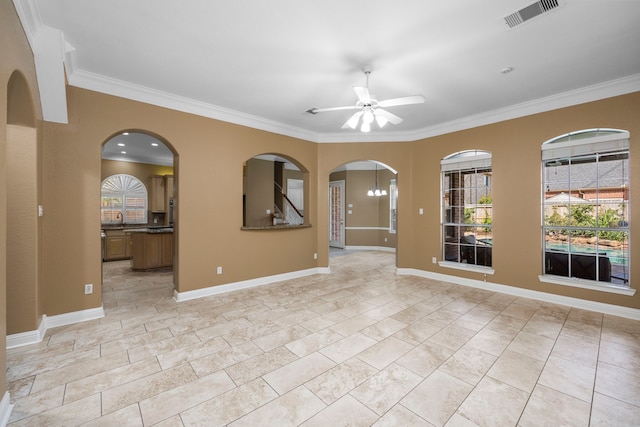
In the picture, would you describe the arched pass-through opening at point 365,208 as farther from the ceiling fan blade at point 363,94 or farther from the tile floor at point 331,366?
the ceiling fan blade at point 363,94

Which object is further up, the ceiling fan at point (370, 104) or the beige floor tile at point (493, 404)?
the ceiling fan at point (370, 104)

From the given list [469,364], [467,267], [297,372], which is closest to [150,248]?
[297,372]

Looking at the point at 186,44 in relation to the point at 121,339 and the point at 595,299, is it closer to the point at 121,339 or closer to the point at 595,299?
the point at 121,339

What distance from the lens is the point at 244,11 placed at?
232 centimetres

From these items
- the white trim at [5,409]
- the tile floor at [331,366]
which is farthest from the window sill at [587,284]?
the white trim at [5,409]

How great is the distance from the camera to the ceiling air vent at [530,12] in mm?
2221

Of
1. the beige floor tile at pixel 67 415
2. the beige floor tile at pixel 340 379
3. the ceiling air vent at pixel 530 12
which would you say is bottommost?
the beige floor tile at pixel 340 379

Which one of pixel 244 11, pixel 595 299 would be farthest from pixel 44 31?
pixel 595 299

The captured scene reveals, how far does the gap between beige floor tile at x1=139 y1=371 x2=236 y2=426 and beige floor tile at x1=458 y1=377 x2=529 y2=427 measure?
5.77 feet

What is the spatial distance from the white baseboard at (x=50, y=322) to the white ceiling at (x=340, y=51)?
111 inches

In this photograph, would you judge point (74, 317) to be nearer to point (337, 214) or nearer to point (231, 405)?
point (231, 405)

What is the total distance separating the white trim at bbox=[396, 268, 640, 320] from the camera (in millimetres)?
3532

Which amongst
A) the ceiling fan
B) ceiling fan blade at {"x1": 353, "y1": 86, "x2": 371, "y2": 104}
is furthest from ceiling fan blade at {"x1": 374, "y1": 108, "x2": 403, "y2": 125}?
ceiling fan blade at {"x1": 353, "y1": 86, "x2": 371, "y2": 104}

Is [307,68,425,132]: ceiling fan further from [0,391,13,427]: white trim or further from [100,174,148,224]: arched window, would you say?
[100,174,148,224]: arched window
